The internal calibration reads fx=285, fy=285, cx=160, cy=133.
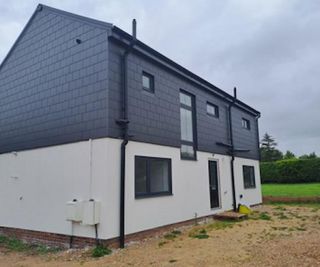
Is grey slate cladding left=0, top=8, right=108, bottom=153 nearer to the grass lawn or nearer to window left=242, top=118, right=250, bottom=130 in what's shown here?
window left=242, top=118, right=250, bottom=130

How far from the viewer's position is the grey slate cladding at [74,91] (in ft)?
24.3

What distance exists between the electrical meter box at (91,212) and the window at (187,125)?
4152 mm

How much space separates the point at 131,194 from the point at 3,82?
7050mm

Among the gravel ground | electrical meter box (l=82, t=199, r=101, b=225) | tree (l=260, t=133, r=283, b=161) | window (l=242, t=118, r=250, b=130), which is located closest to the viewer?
the gravel ground

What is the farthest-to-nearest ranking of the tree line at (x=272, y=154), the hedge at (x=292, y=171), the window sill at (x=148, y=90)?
the tree line at (x=272, y=154)
the hedge at (x=292, y=171)
the window sill at (x=148, y=90)

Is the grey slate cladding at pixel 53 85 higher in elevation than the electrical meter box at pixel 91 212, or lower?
higher

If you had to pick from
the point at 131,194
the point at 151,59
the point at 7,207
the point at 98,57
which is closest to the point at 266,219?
the point at 131,194

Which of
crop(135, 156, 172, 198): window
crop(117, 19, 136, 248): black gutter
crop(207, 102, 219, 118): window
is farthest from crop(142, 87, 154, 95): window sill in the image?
crop(207, 102, 219, 118): window

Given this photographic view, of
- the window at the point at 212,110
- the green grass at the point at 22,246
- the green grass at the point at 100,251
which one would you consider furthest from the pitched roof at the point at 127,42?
the green grass at the point at 22,246

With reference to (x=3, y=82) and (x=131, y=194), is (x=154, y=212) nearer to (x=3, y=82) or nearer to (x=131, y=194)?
(x=131, y=194)

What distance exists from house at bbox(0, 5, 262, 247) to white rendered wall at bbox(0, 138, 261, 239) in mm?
29

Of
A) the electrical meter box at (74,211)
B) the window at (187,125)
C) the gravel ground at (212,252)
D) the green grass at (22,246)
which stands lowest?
the green grass at (22,246)

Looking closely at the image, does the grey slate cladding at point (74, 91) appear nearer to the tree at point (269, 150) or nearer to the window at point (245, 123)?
the window at point (245, 123)

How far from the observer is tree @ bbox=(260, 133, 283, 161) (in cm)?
5690
